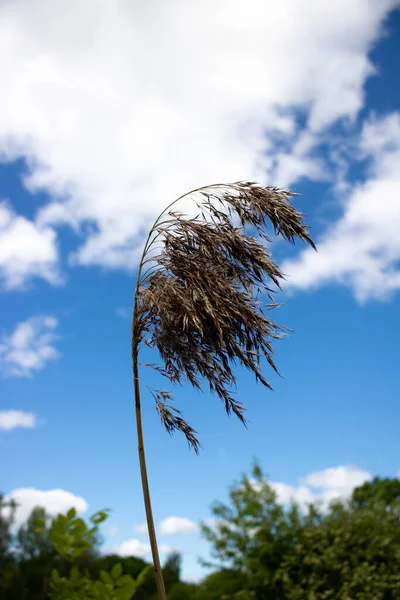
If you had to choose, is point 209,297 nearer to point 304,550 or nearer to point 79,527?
point 79,527

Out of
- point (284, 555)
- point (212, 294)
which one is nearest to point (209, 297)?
point (212, 294)

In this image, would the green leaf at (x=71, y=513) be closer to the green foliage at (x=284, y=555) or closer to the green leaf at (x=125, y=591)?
the green leaf at (x=125, y=591)

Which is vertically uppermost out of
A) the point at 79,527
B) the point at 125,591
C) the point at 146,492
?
the point at 146,492

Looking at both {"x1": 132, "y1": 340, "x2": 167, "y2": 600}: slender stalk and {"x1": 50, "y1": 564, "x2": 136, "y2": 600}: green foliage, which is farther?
{"x1": 132, "y1": 340, "x2": 167, "y2": 600}: slender stalk

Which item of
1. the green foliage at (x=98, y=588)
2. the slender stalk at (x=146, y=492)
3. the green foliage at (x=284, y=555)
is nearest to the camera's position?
the green foliage at (x=98, y=588)

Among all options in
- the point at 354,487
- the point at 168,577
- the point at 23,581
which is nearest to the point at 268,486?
the point at 23,581

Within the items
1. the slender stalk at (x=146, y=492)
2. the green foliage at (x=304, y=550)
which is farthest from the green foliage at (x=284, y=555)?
the slender stalk at (x=146, y=492)

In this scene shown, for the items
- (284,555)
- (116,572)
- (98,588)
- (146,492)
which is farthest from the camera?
(284,555)

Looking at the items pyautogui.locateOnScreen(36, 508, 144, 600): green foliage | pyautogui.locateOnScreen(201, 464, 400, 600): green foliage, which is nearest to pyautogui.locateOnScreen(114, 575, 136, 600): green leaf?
pyautogui.locateOnScreen(36, 508, 144, 600): green foliage

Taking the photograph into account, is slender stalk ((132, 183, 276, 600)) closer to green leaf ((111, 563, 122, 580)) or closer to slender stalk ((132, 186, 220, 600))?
slender stalk ((132, 186, 220, 600))

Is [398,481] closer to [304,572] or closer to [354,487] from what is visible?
[354,487]

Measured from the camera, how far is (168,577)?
78.1 feet

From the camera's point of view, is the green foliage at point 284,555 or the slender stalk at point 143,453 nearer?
the slender stalk at point 143,453

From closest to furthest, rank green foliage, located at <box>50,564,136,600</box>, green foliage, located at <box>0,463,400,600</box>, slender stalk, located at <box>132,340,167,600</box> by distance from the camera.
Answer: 1. green foliage, located at <box>50,564,136,600</box>
2. slender stalk, located at <box>132,340,167,600</box>
3. green foliage, located at <box>0,463,400,600</box>
